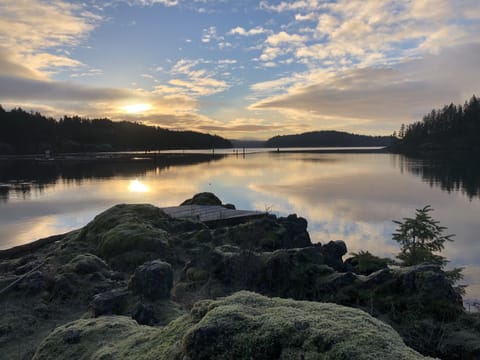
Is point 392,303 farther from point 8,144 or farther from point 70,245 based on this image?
point 8,144

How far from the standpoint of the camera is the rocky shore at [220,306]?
4.02 m

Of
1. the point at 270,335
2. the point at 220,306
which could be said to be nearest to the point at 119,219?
the point at 220,306

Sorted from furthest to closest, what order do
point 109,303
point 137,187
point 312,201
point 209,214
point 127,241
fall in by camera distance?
point 137,187 < point 312,201 < point 209,214 < point 127,241 < point 109,303

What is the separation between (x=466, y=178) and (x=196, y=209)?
50.7 metres

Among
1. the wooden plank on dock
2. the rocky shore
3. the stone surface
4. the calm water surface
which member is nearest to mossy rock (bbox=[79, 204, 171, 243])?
the rocky shore

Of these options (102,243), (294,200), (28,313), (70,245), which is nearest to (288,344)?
(28,313)

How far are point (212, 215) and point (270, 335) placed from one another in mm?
24008

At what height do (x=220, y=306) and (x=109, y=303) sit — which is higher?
(x=220, y=306)

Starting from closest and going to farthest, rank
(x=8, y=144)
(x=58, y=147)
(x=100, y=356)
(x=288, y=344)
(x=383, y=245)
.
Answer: (x=288, y=344) < (x=100, y=356) < (x=383, y=245) < (x=8, y=144) < (x=58, y=147)

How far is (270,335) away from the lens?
Answer: 159 inches

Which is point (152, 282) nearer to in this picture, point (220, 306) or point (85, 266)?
point (85, 266)

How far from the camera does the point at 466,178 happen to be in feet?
193

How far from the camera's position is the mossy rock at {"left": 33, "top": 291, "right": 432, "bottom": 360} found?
3748 mm

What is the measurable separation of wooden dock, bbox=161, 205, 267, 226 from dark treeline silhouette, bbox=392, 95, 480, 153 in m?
129
